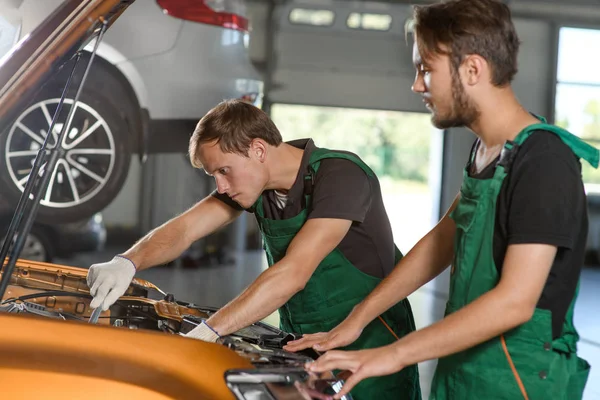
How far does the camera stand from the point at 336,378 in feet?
3.97

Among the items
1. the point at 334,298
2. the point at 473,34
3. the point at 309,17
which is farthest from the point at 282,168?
the point at 309,17

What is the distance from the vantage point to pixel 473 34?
1.22 m

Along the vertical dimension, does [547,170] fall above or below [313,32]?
below

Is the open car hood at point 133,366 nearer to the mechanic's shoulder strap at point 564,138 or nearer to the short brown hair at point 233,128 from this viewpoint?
the mechanic's shoulder strap at point 564,138

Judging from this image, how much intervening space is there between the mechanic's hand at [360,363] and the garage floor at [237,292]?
251 centimetres

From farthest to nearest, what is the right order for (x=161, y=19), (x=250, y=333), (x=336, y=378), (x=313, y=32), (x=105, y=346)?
(x=313, y=32), (x=161, y=19), (x=250, y=333), (x=336, y=378), (x=105, y=346)

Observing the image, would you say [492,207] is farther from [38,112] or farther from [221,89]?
[38,112]

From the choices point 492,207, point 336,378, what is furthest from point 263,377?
point 492,207

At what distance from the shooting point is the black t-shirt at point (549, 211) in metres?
1.14

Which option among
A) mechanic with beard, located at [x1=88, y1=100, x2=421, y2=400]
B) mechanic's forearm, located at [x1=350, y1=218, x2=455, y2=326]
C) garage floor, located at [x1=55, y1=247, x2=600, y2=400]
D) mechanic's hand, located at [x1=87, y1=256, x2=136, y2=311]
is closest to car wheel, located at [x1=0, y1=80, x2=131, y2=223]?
garage floor, located at [x1=55, y1=247, x2=600, y2=400]

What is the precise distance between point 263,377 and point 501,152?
1.67 ft

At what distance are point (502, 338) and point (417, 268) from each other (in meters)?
0.31

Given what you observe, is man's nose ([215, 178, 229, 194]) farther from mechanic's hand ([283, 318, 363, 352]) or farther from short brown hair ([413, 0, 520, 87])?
short brown hair ([413, 0, 520, 87])

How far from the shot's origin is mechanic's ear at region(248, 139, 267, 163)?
5.98ft
